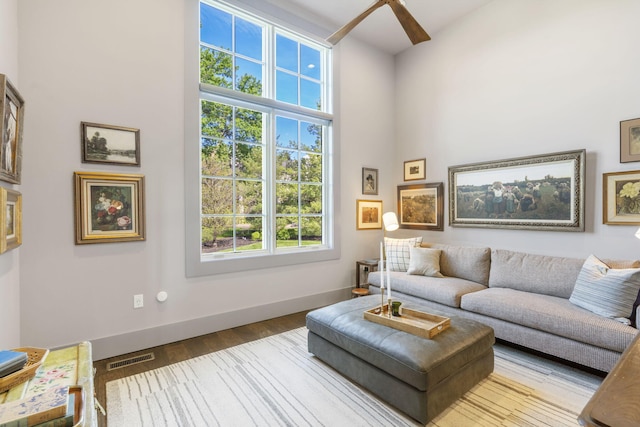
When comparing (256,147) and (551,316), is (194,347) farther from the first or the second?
(551,316)

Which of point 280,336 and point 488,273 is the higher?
point 488,273

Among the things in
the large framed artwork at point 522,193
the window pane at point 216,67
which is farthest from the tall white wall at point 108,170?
the large framed artwork at point 522,193

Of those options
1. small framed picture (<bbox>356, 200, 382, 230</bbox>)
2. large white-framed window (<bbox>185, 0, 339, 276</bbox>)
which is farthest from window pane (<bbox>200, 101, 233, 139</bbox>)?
small framed picture (<bbox>356, 200, 382, 230</bbox>)

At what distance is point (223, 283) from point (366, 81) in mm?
3569

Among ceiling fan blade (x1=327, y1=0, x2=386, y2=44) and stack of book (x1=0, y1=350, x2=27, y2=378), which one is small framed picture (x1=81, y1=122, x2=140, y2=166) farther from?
ceiling fan blade (x1=327, y1=0, x2=386, y2=44)

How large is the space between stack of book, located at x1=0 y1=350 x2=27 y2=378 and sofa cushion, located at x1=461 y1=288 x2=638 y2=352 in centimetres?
329

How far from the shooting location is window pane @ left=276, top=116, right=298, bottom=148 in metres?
3.86

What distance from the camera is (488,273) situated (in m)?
3.48

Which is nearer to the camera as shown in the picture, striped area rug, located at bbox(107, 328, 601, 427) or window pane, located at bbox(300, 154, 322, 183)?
striped area rug, located at bbox(107, 328, 601, 427)

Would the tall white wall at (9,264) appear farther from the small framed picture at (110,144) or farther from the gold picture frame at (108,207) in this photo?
the small framed picture at (110,144)

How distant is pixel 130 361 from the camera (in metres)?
2.61

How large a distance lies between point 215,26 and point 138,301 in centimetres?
304

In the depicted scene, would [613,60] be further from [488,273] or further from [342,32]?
[342,32]

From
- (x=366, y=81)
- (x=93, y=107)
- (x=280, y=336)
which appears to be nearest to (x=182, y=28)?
(x=93, y=107)
